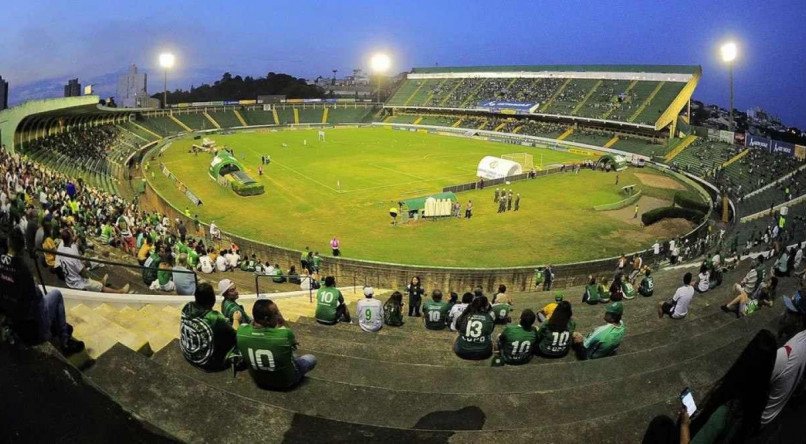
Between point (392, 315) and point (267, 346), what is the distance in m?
5.53

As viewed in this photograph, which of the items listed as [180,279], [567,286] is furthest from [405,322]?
[567,286]

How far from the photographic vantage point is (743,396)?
11.9ft

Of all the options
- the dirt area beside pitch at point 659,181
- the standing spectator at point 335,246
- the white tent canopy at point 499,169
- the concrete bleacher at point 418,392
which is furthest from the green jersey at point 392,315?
the dirt area beside pitch at point 659,181

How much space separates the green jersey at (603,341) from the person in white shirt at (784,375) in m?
3.34

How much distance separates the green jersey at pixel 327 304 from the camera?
1015 centimetres

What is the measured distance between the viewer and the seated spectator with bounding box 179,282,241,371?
5762 millimetres

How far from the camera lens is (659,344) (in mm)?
8453

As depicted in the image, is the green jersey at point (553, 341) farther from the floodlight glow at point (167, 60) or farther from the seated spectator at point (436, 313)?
the floodlight glow at point (167, 60)

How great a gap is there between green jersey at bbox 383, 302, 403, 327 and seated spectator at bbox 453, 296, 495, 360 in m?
2.80

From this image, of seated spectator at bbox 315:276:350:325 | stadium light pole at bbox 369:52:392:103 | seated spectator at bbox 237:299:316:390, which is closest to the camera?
seated spectator at bbox 237:299:316:390

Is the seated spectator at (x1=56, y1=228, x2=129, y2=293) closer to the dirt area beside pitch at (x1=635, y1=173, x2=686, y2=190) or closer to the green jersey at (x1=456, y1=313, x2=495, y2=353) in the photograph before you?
the green jersey at (x1=456, y1=313, x2=495, y2=353)

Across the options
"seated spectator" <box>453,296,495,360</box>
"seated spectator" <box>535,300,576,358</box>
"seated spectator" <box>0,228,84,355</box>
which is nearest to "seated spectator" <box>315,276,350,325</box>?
"seated spectator" <box>453,296,495,360</box>

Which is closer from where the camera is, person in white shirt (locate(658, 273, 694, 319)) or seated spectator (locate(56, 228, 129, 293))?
seated spectator (locate(56, 228, 129, 293))

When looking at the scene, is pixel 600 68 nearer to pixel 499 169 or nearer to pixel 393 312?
pixel 499 169
